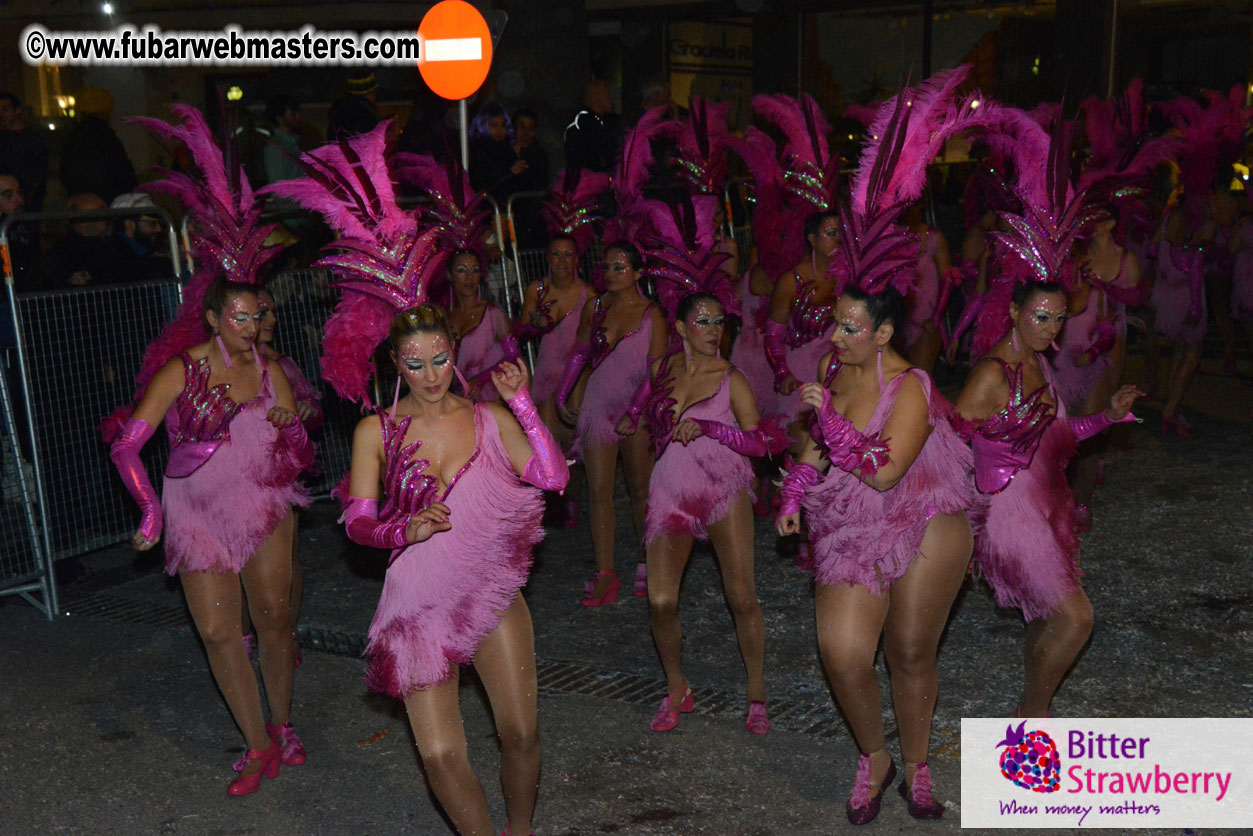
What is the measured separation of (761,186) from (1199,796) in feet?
15.7

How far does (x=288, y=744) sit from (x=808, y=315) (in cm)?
373

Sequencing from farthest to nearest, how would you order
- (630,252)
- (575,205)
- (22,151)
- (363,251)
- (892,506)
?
1. (22,151)
2. (575,205)
3. (630,252)
4. (892,506)
5. (363,251)

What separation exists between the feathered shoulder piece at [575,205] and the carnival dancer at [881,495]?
354 cm

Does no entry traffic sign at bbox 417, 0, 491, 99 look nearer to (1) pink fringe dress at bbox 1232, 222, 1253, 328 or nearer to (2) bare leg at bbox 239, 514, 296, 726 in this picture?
(2) bare leg at bbox 239, 514, 296, 726

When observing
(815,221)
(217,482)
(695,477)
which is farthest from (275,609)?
(815,221)

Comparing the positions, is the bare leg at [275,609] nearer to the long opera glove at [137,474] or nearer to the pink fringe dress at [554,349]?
the long opera glove at [137,474]

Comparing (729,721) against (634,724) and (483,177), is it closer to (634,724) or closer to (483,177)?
(634,724)

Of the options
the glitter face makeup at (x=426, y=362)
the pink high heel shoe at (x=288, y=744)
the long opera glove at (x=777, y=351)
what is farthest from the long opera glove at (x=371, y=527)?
the long opera glove at (x=777, y=351)

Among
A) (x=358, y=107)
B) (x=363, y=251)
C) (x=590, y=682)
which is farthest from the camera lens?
(x=358, y=107)

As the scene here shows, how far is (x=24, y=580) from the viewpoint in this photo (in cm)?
693

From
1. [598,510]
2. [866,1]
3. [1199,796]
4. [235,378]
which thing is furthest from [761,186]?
[866,1]

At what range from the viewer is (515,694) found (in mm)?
3979

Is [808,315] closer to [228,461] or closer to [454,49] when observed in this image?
[228,461]

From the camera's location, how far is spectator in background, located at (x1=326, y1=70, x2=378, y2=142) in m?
9.30
